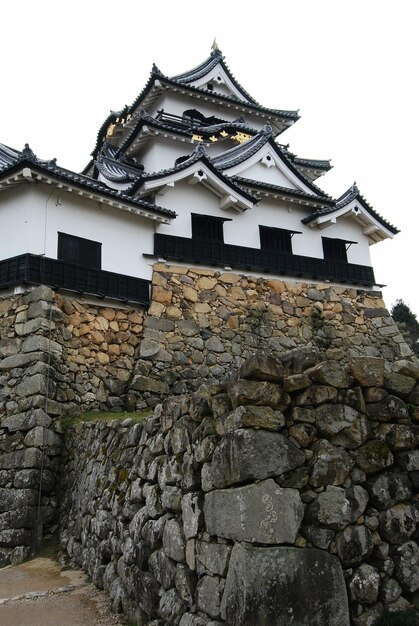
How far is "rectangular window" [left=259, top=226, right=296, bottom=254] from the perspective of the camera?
17.8 m

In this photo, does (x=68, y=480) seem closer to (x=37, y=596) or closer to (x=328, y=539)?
(x=37, y=596)

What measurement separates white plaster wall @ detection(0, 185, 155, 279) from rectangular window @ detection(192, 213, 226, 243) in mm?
1580

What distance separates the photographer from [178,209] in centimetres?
1650

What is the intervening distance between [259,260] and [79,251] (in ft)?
20.0

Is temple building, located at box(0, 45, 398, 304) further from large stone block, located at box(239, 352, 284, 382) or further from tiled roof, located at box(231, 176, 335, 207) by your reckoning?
large stone block, located at box(239, 352, 284, 382)

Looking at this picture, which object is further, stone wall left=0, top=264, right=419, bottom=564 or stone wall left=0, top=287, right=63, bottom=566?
stone wall left=0, top=264, right=419, bottom=564

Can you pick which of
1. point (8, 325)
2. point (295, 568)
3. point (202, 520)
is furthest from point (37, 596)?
point (8, 325)

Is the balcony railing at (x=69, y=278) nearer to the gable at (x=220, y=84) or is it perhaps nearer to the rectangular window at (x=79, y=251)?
the rectangular window at (x=79, y=251)

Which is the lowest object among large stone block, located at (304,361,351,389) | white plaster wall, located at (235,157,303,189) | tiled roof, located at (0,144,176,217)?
large stone block, located at (304,361,351,389)

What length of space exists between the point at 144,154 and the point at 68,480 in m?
14.7

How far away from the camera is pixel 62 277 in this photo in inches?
517

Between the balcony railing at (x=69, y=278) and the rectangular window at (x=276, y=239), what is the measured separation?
16.6 ft

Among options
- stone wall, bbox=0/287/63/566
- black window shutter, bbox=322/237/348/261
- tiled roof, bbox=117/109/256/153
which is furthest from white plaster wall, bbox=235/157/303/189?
stone wall, bbox=0/287/63/566

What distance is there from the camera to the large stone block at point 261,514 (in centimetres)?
461
